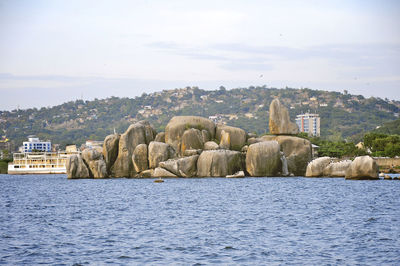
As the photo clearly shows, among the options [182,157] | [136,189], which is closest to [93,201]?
[136,189]

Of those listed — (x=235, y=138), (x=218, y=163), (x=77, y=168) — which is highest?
(x=235, y=138)

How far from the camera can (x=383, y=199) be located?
38.2m

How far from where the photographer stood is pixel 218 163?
62.3 metres

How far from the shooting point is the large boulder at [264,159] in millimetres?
60938

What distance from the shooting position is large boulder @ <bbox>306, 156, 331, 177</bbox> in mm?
61281

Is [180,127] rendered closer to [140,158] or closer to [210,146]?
[210,146]

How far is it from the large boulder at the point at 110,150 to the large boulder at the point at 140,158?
397cm

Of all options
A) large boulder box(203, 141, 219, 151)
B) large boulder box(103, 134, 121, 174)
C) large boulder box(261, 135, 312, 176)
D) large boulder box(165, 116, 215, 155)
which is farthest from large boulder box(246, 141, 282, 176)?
large boulder box(103, 134, 121, 174)

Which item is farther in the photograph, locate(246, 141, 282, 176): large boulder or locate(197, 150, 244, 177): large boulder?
locate(197, 150, 244, 177): large boulder

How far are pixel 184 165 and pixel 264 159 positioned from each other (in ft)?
28.1

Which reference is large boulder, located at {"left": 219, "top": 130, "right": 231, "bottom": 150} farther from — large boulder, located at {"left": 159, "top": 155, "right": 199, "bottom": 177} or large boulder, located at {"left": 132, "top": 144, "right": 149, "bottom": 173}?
large boulder, located at {"left": 132, "top": 144, "right": 149, "bottom": 173}

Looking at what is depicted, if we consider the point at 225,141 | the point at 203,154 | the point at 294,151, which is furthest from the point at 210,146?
the point at 294,151

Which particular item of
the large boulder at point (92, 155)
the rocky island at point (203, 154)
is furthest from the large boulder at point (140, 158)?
the large boulder at point (92, 155)

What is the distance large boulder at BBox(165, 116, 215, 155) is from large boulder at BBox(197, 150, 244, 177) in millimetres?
4428
